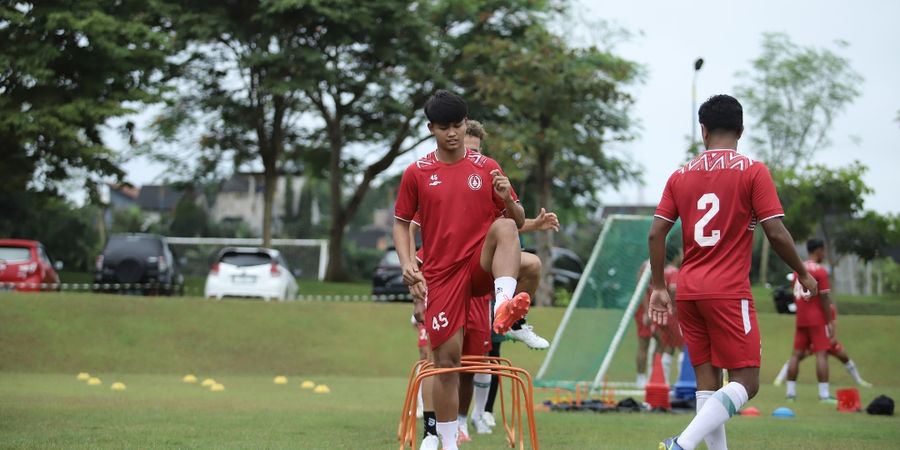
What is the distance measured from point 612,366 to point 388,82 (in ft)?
76.7

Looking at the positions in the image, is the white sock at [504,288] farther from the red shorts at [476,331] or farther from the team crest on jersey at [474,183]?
the red shorts at [476,331]

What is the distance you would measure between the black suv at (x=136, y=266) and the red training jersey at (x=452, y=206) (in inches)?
970

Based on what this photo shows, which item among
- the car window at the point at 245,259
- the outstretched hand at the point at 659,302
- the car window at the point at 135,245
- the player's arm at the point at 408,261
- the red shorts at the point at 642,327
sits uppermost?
the car window at the point at 135,245

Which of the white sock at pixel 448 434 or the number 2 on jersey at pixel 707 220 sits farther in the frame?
the white sock at pixel 448 434

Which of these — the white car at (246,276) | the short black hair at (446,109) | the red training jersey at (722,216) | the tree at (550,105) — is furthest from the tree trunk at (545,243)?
the red training jersey at (722,216)

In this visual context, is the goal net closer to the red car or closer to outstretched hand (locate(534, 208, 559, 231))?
outstretched hand (locate(534, 208, 559, 231))

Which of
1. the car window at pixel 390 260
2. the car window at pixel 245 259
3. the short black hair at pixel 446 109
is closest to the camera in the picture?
the short black hair at pixel 446 109

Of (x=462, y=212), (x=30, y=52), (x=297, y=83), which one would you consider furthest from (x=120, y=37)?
(x=462, y=212)

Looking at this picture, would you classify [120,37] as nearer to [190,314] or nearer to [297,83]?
[297,83]

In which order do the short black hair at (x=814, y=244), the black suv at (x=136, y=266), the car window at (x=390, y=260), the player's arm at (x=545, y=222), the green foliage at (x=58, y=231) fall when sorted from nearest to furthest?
the player's arm at (x=545, y=222), the short black hair at (x=814, y=244), the black suv at (x=136, y=266), the car window at (x=390, y=260), the green foliage at (x=58, y=231)

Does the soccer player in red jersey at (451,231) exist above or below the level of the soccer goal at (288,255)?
below

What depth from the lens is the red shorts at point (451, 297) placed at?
7453mm

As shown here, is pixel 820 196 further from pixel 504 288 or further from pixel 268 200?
pixel 504 288

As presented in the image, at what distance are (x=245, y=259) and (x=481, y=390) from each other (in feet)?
60.2
